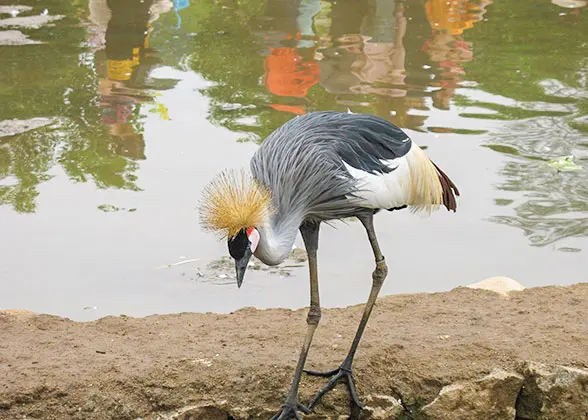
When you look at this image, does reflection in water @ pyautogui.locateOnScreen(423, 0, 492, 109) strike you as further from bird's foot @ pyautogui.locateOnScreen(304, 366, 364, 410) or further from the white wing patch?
bird's foot @ pyautogui.locateOnScreen(304, 366, 364, 410)

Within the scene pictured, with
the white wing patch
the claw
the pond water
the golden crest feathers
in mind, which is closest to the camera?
the golden crest feathers

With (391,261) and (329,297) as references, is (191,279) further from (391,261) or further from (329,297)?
(391,261)

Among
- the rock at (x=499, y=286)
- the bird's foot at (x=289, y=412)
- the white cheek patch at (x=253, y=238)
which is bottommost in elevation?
the rock at (x=499, y=286)

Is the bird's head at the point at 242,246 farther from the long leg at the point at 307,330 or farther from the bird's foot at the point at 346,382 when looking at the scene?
the bird's foot at the point at 346,382

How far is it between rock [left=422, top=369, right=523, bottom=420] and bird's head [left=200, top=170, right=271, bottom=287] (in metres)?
1.16

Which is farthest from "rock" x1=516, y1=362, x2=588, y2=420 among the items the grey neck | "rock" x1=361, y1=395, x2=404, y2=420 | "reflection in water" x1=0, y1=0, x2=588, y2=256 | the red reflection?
the red reflection

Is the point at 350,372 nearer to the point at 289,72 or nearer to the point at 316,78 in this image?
the point at 316,78

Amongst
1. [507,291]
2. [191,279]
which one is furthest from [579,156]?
[191,279]

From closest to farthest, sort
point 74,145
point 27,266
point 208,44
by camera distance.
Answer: point 27,266, point 74,145, point 208,44

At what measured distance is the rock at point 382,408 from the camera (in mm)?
4293

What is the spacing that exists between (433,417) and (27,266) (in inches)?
124

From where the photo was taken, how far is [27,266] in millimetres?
6270

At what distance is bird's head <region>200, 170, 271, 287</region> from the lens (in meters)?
3.71

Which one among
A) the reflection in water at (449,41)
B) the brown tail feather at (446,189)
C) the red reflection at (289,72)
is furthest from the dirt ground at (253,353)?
the red reflection at (289,72)
